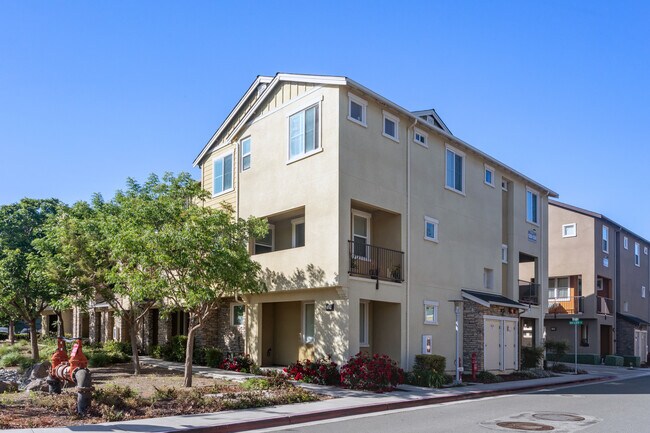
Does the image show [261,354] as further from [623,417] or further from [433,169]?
[623,417]

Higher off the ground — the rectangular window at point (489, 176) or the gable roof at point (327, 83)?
the gable roof at point (327, 83)

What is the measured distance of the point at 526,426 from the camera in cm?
1254

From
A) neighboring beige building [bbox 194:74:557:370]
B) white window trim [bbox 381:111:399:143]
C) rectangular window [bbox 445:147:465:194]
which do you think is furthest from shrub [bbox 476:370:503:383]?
white window trim [bbox 381:111:399:143]

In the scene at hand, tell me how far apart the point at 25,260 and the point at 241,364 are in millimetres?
9372

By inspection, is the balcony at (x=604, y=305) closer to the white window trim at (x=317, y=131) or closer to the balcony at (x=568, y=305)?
the balcony at (x=568, y=305)

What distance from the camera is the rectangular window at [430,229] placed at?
2265 cm

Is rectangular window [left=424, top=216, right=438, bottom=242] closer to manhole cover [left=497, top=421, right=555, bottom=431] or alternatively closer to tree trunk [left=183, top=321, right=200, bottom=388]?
tree trunk [left=183, top=321, right=200, bottom=388]

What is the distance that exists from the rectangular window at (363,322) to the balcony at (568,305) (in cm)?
2066

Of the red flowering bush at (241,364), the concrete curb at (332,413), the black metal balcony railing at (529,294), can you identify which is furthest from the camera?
the black metal balcony railing at (529,294)

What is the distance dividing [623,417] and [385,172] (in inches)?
413

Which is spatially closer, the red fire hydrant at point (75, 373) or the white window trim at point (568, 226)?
the red fire hydrant at point (75, 373)

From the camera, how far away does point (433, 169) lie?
23.5 metres

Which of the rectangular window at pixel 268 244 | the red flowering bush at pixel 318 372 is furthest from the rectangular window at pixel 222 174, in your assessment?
the red flowering bush at pixel 318 372

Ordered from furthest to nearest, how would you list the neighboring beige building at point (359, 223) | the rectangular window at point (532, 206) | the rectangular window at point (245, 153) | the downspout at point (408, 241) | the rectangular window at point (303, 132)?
1. the rectangular window at point (532, 206)
2. the rectangular window at point (245, 153)
3. the downspout at point (408, 241)
4. the rectangular window at point (303, 132)
5. the neighboring beige building at point (359, 223)
